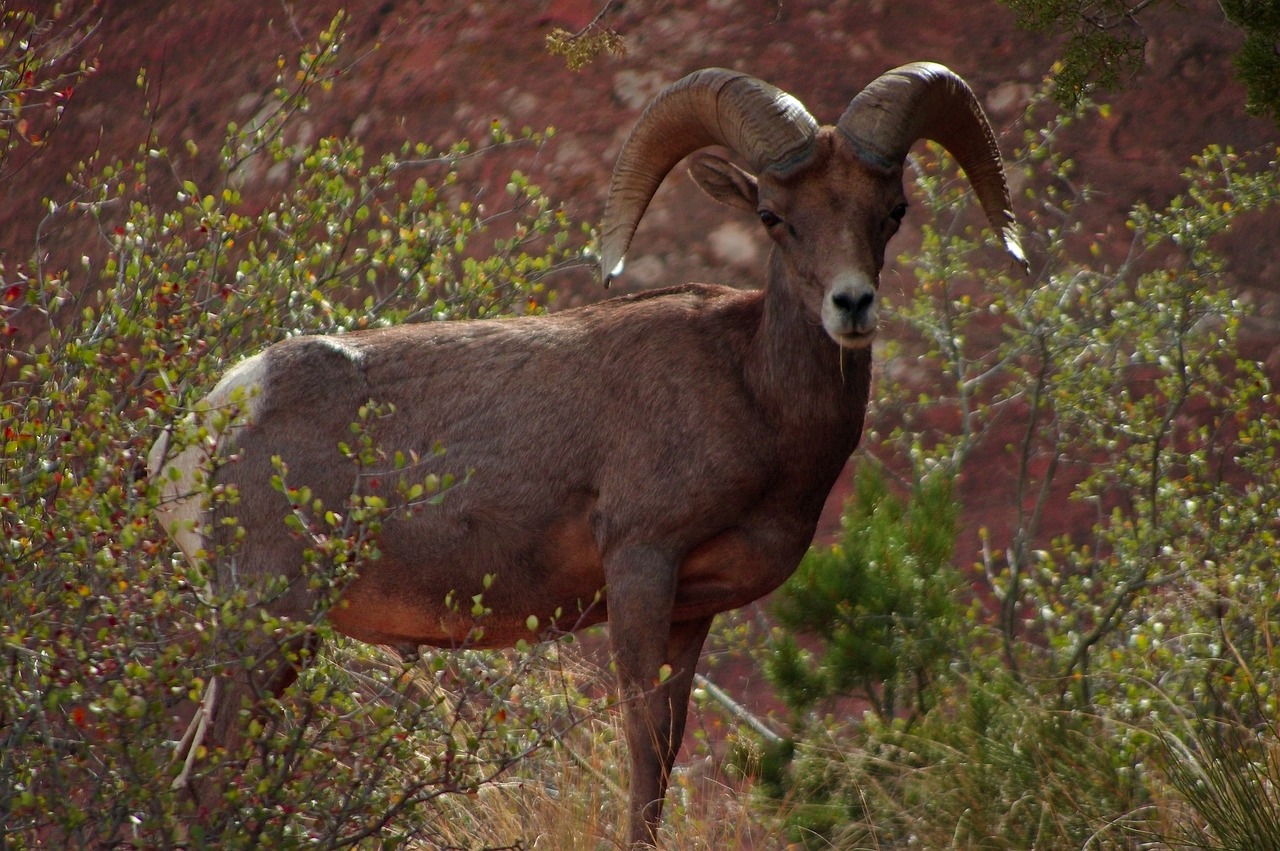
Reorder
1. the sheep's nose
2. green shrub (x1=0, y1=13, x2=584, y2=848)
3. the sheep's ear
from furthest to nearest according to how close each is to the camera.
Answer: the sheep's ear
the sheep's nose
green shrub (x1=0, y1=13, x2=584, y2=848)

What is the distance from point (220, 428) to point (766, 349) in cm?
191

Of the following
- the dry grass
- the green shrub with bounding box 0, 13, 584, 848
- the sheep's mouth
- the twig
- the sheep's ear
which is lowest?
the twig

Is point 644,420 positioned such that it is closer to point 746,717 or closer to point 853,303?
point 853,303

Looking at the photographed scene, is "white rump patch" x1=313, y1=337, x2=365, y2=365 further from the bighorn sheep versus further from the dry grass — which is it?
the dry grass

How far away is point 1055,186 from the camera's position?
40.7 ft

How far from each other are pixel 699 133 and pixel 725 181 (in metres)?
0.21

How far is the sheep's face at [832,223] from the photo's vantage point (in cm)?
471

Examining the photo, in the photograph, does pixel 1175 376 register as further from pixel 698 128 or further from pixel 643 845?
pixel 643 845

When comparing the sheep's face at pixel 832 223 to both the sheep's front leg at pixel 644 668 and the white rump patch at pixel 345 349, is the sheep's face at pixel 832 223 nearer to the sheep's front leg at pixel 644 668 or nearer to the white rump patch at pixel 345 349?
the sheep's front leg at pixel 644 668

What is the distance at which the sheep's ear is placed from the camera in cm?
537

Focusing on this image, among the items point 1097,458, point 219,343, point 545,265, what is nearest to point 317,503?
point 219,343

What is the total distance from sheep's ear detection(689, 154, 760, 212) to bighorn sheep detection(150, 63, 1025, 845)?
0.01 meters

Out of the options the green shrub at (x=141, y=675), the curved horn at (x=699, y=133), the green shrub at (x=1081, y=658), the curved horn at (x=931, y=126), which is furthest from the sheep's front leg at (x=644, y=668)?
the curved horn at (x=931, y=126)

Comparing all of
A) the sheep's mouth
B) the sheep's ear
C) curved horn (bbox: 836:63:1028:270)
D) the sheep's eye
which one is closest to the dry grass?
the sheep's mouth
